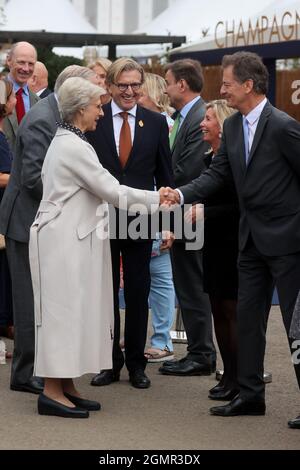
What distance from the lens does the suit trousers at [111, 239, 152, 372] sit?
744 cm

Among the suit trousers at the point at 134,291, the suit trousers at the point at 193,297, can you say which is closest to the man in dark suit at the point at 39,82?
the suit trousers at the point at 193,297

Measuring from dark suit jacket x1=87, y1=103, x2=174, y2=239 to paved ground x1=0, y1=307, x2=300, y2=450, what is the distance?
3.88 ft

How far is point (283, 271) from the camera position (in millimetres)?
6312

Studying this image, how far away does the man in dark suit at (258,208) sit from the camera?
20.7 feet

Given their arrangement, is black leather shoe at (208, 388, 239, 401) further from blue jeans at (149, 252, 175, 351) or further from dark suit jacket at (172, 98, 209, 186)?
dark suit jacket at (172, 98, 209, 186)

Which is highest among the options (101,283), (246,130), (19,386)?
(246,130)

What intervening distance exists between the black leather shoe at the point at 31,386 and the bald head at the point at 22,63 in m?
2.82

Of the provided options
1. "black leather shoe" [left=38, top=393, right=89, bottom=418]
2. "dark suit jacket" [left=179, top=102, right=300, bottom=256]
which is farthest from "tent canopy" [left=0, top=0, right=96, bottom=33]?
"black leather shoe" [left=38, top=393, right=89, bottom=418]

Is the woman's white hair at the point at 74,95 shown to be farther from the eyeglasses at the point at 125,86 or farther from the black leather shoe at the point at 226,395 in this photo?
the black leather shoe at the point at 226,395

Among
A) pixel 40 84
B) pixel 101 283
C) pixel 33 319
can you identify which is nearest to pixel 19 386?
pixel 33 319

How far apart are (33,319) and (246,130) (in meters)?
1.85

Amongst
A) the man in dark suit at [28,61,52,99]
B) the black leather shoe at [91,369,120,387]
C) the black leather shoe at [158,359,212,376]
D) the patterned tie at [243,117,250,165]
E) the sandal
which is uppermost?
the man in dark suit at [28,61,52,99]
